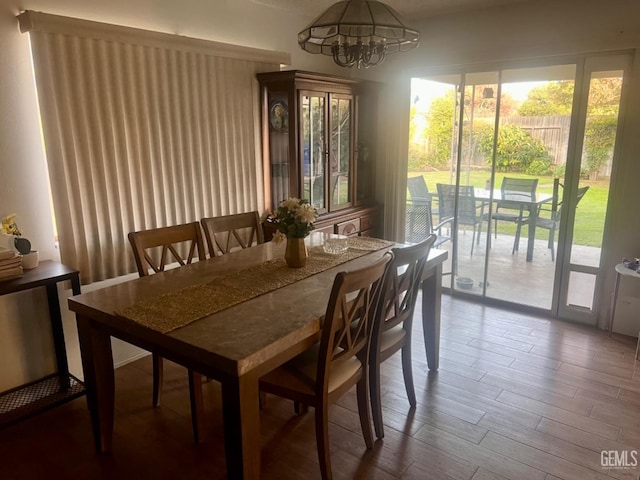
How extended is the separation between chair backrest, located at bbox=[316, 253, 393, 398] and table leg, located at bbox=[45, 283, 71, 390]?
1.65m

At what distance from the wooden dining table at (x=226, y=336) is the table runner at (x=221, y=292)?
0.09 ft

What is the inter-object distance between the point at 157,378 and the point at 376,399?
3.87ft

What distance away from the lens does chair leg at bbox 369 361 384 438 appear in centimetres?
216

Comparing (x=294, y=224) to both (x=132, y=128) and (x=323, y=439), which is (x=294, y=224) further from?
(x=132, y=128)

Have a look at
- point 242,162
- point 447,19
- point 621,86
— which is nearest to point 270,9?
point 242,162

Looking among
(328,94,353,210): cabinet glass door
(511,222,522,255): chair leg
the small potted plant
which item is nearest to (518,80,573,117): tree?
(511,222,522,255): chair leg

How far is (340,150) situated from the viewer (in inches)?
154

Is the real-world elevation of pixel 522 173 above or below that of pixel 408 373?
above

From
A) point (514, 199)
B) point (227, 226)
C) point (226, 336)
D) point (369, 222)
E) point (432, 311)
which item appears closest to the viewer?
point (226, 336)

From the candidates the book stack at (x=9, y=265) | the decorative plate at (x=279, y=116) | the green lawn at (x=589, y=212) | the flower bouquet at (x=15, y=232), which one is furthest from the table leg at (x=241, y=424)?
the green lawn at (x=589, y=212)

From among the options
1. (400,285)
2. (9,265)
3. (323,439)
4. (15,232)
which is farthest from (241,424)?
(15,232)

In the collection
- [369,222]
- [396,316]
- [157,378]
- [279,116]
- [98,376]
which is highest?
[279,116]

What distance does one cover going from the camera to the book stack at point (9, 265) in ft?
7.12

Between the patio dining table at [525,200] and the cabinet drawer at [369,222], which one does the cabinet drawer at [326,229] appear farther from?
the patio dining table at [525,200]
